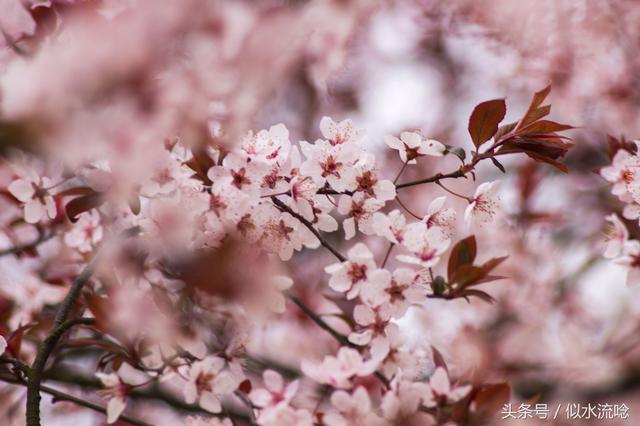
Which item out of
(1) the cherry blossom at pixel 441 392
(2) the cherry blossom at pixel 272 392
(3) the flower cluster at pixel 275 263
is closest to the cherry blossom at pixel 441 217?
(3) the flower cluster at pixel 275 263

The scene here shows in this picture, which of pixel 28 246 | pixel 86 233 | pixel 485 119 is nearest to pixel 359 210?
pixel 485 119

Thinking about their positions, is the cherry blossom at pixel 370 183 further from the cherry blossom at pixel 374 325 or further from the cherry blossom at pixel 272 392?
the cherry blossom at pixel 272 392

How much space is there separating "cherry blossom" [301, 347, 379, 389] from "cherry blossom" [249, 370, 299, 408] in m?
0.04

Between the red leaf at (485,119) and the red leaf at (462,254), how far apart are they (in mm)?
167

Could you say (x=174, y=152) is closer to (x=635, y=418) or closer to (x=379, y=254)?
(x=379, y=254)

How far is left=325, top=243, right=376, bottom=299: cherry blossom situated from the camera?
1.04 metres

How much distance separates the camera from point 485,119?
1062 millimetres

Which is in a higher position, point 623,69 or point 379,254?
point 623,69

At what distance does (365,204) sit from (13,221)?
901 millimetres

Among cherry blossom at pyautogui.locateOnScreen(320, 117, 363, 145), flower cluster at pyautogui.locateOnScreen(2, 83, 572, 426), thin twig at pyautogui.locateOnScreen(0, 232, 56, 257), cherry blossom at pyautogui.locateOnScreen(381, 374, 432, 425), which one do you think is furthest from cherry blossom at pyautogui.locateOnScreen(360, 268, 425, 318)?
thin twig at pyautogui.locateOnScreen(0, 232, 56, 257)

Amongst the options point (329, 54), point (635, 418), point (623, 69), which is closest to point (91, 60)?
point (329, 54)

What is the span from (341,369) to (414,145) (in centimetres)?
40

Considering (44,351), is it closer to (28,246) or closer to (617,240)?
(28,246)

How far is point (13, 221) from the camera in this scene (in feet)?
4.90
